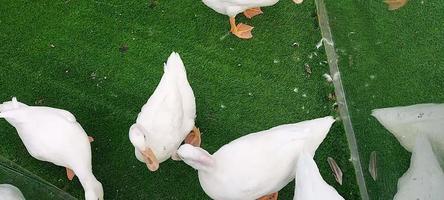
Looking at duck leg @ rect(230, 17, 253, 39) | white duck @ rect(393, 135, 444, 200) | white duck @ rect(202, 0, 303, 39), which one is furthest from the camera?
duck leg @ rect(230, 17, 253, 39)

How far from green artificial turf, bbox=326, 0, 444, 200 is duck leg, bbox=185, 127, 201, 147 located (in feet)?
1.62

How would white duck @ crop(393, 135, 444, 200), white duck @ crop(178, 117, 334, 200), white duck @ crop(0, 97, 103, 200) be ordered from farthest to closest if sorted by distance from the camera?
white duck @ crop(0, 97, 103, 200), white duck @ crop(178, 117, 334, 200), white duck @ crop(393, 135, 444, 200)

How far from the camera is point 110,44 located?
7.51 ft

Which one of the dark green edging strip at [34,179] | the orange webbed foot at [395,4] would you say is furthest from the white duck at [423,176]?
the dark green edging strip at [34,179]

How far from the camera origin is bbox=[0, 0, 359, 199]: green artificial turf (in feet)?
7.00

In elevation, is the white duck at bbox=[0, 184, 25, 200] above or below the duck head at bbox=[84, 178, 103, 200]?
above

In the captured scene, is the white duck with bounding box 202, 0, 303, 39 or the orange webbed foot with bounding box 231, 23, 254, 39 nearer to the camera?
the white duck with bounding box 202, 0, 303, 39

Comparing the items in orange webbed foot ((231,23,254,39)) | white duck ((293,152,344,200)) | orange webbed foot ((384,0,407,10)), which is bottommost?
white duck ((293,152,344,200))

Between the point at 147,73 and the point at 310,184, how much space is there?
0.80 meters

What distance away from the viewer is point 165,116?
1.88m

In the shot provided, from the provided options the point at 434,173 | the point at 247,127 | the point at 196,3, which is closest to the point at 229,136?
the point at 247,127

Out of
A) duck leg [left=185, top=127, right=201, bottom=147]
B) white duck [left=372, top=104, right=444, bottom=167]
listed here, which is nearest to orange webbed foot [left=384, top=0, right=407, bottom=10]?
white duck [left=372, top=104, right=444, bottom=167]

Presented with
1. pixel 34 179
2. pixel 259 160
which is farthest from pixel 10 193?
pixel 259 160

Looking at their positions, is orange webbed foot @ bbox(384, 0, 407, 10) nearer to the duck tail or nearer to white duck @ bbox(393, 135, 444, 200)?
white duck @ bbox(393, 135, 444, 200)
